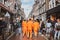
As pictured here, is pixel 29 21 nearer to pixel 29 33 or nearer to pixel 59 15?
pixel 29 33

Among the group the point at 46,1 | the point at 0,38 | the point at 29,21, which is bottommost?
the point at 0,38

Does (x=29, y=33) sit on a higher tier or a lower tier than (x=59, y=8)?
lower

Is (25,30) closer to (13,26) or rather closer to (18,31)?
(18,31)

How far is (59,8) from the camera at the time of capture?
3319cm

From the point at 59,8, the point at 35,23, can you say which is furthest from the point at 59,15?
the point at 35,23

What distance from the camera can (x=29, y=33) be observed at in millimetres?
26250

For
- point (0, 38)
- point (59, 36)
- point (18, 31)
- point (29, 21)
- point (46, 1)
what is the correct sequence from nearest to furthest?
point (59, 36) → point (0, 38) → point (29, 21) → point (18, 31) → point (46, 1)

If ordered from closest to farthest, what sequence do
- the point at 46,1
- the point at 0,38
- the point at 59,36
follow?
the point at 59,36 → the point at 0,38 → the point at 46,1

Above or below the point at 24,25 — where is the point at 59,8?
above

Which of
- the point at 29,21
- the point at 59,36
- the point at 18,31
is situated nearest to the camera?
the point at 59,36

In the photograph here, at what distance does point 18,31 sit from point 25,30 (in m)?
5.98

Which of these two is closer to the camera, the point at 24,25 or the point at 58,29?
the point at 58,29

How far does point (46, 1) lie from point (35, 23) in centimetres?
3665

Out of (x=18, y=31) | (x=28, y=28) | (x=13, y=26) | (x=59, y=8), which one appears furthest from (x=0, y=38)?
(x=13, y=26)
